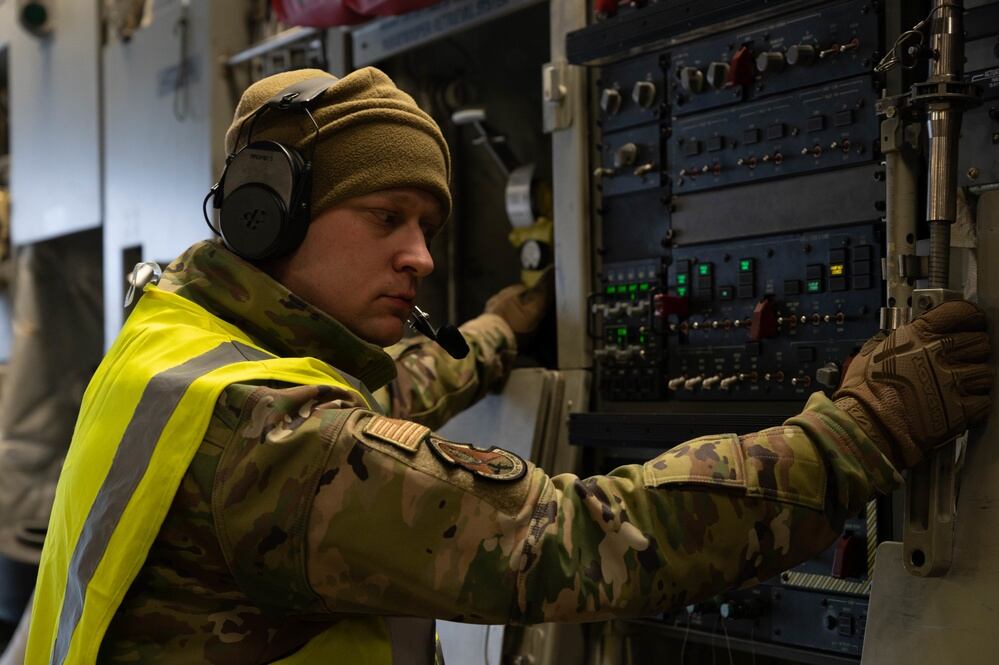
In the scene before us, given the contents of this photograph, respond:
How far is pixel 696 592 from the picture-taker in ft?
4.56

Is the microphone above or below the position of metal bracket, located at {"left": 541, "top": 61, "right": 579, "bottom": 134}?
below

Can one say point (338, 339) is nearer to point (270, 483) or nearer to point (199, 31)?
point (270, 483)

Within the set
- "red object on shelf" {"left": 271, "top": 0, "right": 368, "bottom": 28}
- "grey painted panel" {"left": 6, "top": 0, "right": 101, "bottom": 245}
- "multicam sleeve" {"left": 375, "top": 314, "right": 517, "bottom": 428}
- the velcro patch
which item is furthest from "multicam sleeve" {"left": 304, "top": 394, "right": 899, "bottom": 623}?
"grey painted panel" {"left": 6, "top": 0, "right": 101, "bottom": 245}

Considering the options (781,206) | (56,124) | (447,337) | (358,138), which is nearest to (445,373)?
(447,337)

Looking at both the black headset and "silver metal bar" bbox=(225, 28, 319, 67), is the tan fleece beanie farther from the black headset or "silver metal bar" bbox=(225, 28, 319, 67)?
"silver metal bar" bbox=(225, 28, 319, 67)

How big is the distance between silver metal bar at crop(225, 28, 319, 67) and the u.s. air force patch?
2.05 meters

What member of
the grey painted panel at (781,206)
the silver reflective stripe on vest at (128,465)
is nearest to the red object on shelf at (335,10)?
the grey painted panel at (781,206)

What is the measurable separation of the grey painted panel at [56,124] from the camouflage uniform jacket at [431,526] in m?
3.03

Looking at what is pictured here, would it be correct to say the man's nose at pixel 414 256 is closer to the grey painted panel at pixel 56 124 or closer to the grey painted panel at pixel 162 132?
the grey painted panel at pixel 162 132

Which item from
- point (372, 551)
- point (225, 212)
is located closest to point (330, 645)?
point (372, 551)

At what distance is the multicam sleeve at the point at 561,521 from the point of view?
1321 millimetres

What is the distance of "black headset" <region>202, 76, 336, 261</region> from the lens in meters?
1.59

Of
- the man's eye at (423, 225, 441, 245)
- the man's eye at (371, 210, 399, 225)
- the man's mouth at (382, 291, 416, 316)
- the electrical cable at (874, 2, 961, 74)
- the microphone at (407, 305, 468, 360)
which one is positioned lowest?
the microphone at (407, 305, 468, 360)

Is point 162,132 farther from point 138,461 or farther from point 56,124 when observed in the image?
point 138,461
